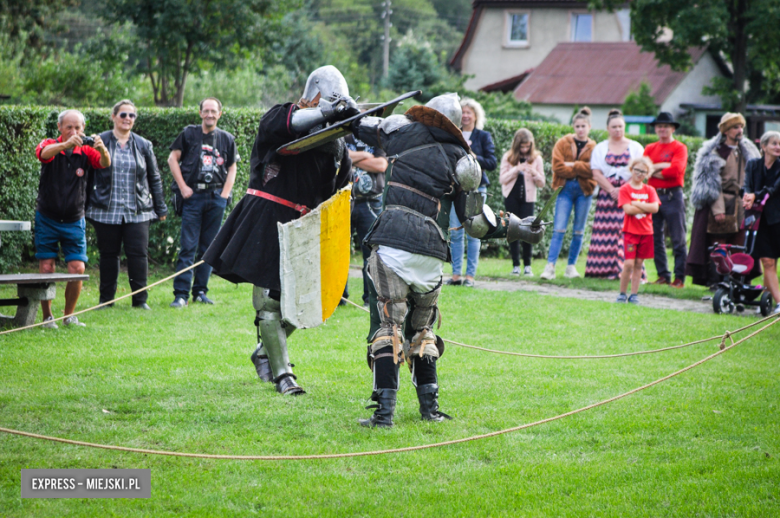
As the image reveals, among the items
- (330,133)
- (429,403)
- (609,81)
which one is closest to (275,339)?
(429,403)

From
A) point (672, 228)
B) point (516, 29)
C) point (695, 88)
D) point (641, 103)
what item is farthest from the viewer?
point (516, 29)

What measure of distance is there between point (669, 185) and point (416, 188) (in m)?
6.87

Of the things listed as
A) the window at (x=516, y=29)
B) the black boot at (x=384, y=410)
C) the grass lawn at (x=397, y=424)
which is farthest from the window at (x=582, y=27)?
the black boot at (x=384, y=410)

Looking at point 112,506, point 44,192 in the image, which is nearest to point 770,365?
point 112,506

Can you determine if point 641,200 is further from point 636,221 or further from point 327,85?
point 327,85

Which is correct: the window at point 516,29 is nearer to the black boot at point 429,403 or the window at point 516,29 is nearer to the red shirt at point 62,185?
the red shirt at point 62,185

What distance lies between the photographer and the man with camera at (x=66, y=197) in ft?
24.0

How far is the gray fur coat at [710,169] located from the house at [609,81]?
780 inches

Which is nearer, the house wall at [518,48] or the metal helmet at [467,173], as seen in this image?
the metal helmet at [467,173]

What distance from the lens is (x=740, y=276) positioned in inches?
352

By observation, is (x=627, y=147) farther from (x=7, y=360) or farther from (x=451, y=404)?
(x=7, y=360)

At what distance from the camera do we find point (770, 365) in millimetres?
6410

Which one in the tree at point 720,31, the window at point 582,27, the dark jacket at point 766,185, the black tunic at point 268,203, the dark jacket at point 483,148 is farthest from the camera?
the window at point 582,27

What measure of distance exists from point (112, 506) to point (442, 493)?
1481 mm
